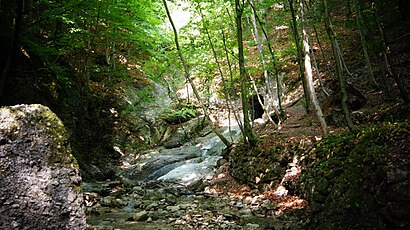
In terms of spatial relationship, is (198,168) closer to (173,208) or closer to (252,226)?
(173,208)

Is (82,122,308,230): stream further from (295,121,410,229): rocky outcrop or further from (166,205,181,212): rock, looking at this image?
(295,121,410,229): rocky outcrop

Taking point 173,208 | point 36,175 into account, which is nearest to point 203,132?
point 173,208

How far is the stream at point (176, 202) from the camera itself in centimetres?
529

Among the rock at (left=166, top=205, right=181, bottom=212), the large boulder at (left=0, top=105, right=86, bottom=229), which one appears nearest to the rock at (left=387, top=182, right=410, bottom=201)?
the large boulder at (left=0, top=105, right=86, bottom=229)

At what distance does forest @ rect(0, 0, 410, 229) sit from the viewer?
123 inches

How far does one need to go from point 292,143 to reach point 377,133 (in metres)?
3.54

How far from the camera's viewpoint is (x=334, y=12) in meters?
Result: 19.0

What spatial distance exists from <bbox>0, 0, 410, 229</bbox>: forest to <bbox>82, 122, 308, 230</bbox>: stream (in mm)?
51

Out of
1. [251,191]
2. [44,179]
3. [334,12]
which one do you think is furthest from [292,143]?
[334,12]

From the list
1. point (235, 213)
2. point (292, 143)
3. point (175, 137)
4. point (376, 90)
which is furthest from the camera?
point (175, 137)

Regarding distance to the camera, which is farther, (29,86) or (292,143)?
(29,86)

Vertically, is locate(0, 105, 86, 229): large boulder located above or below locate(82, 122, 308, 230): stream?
above

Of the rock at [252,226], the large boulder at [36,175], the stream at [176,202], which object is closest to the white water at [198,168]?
the stream at [176,202]

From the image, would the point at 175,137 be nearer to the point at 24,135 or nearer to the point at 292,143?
the point at 292,143
